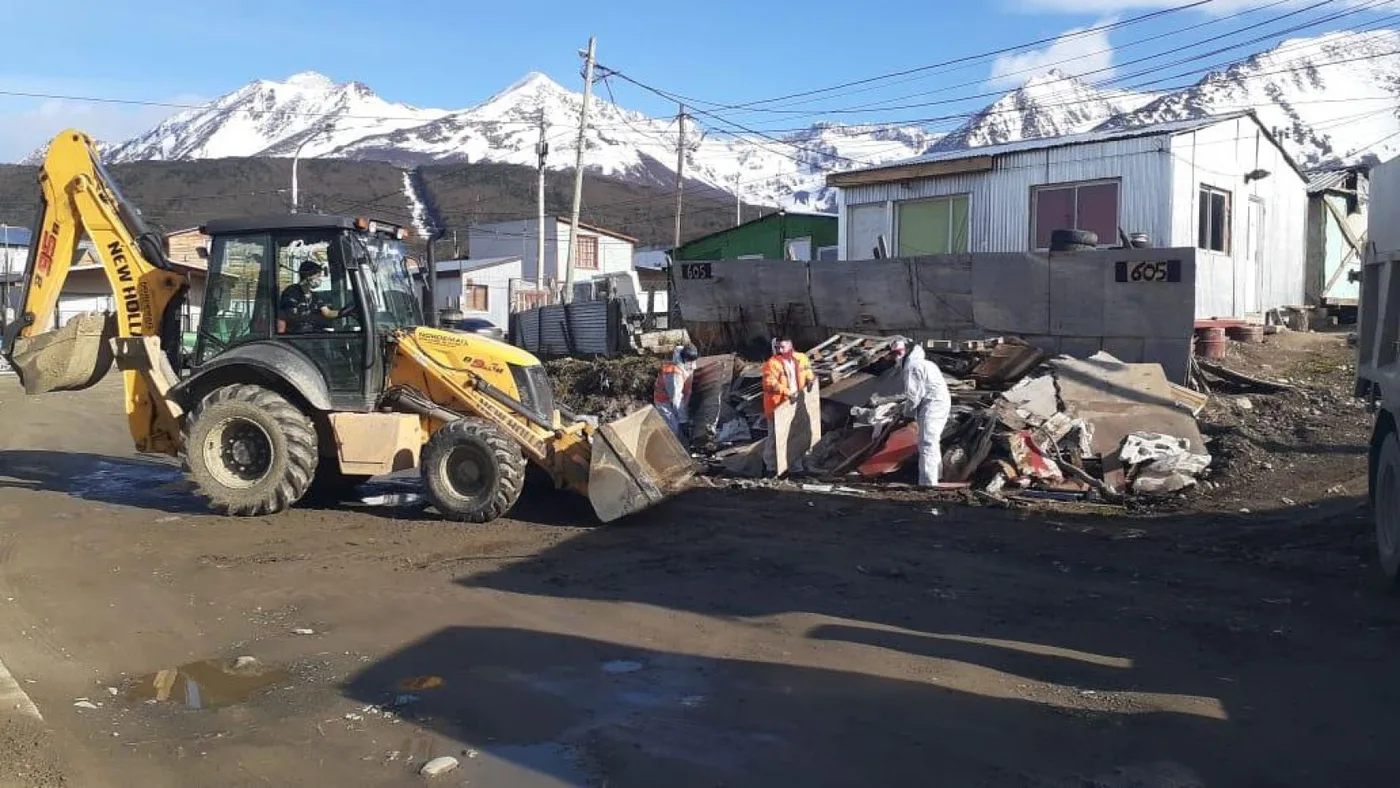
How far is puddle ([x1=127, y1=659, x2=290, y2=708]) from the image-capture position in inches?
222

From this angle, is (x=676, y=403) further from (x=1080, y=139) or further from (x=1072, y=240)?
(x=1080, y=139)

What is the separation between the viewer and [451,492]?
32.4 feet

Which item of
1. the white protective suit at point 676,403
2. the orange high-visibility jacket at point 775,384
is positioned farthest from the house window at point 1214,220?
the orange high-visibility jacket at point 775,384

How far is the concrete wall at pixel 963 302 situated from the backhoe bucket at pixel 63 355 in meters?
10.2

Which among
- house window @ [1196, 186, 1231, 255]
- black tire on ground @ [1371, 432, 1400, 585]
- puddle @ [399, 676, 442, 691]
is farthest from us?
house window @ [1196, 186, 1231, 255]

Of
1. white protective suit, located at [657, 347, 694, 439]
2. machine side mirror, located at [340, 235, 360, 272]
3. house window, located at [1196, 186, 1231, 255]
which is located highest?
house window, located at [1196, 186, 1231, 255]

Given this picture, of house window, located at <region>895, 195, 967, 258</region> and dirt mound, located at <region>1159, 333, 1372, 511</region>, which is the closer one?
dirt mound, located at <region>1159, 333, 1372, 511</region>

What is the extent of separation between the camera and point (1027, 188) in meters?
21.4

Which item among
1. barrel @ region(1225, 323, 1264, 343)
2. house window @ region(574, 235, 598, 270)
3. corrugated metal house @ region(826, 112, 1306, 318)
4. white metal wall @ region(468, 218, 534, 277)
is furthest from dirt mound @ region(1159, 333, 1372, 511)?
white metal wall @ region(468, 218, 534, 277)

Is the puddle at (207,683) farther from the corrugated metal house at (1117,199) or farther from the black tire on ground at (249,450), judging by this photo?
the corrugated metal house at (1117,199)

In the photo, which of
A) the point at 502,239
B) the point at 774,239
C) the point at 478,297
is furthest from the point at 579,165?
the point at 502,239

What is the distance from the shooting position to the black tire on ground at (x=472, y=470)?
9.57 m

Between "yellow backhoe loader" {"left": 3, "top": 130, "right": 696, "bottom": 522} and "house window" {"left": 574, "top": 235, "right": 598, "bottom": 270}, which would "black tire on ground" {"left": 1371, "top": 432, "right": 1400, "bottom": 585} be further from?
"house window" {"left": 574, "top": 235, "right": 598, "bottom": 270}

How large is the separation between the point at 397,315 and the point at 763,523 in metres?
4.00
